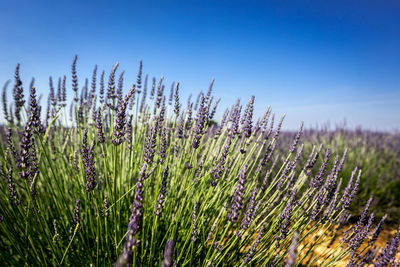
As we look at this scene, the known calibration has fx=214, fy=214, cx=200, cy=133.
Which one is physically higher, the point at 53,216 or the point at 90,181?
the point at 90,181

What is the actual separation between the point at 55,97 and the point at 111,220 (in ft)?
5.81

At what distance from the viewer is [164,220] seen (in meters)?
2.17

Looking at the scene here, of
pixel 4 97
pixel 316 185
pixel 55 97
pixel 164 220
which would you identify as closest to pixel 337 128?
pixel 316 185

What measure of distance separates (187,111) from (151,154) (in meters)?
1.31

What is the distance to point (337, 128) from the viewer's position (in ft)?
27.2

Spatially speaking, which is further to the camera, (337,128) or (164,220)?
(337,128)

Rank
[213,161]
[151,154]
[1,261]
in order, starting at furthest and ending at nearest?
[213,161] → [1,261] → [151,154]

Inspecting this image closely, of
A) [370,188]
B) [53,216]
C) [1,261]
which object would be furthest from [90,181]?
[370,188]

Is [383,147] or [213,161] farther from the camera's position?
[383,147]

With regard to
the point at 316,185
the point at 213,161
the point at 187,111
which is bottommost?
the point at 316,185

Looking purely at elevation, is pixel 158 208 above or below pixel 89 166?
below

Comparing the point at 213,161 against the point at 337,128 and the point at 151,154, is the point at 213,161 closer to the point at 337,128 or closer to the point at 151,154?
the point at 151,154

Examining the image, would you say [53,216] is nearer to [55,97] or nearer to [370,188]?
[55,97]

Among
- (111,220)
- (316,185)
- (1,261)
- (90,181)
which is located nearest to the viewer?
(90,181)
